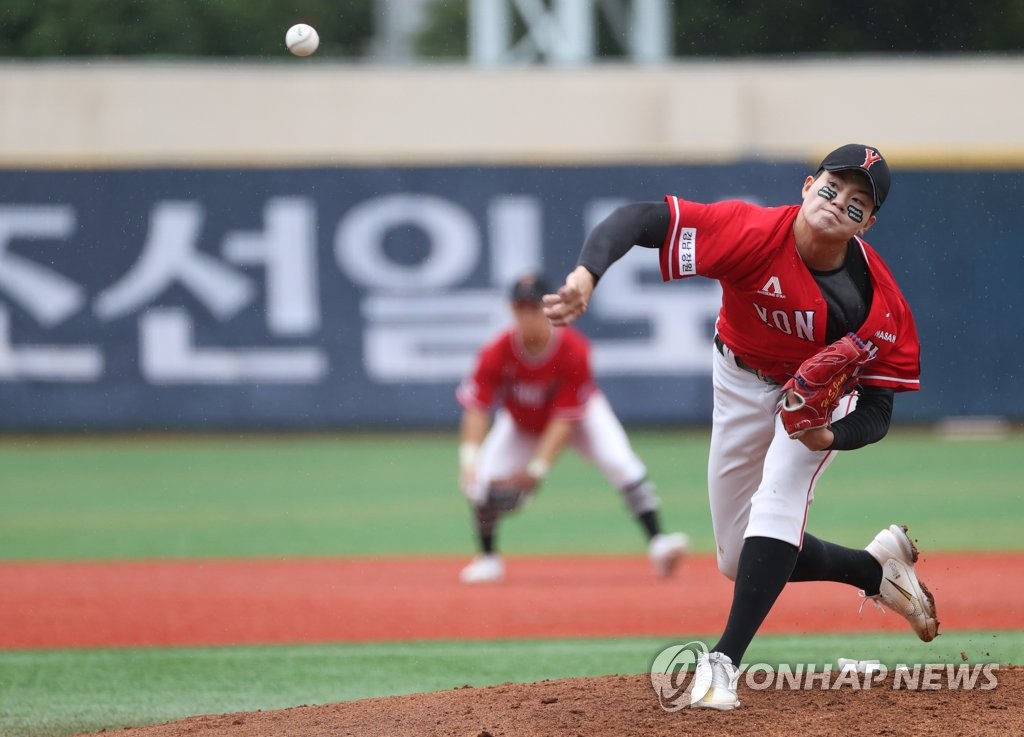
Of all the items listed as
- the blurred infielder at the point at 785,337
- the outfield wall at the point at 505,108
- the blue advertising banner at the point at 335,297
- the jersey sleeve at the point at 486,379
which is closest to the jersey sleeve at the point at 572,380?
the jersey sleeve at the point at 486,379

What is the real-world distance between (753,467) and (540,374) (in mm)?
3597

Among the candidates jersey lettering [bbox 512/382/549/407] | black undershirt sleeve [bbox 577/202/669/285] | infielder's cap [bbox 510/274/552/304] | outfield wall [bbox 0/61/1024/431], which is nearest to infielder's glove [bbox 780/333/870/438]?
black undershirt sleeve [bbox 577/202/669/285]

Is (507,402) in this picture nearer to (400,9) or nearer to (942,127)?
(942,127)

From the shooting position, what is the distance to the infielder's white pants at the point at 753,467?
14.4ft

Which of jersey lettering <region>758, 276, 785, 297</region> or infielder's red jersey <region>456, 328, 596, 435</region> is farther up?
jersey lettering <region>758, 276, 785, 297</region>

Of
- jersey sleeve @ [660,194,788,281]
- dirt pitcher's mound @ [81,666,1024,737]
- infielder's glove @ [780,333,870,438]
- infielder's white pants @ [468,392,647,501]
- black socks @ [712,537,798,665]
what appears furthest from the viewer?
infielder's white pants @ [468,392,647,501]

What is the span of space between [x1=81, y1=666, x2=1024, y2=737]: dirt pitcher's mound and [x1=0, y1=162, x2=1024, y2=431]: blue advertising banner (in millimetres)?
10890

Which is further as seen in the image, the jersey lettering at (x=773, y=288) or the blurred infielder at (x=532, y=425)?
the blurred infielder at (x=532, y=425)

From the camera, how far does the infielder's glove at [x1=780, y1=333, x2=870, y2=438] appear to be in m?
4.14

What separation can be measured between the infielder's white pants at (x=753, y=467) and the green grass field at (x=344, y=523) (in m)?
0.99

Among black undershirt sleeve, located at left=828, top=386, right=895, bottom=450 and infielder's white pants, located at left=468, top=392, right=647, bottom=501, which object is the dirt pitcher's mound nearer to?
black undershirt sleeve, located at left=828, top=386, right=895, bottom=450

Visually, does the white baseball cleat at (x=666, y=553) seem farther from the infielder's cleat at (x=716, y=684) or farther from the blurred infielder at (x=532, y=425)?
the infielder's cleat at (x=716, y=684)

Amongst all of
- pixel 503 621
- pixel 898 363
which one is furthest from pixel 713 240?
pixel 503 621

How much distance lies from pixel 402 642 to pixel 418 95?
1156 centimetres
